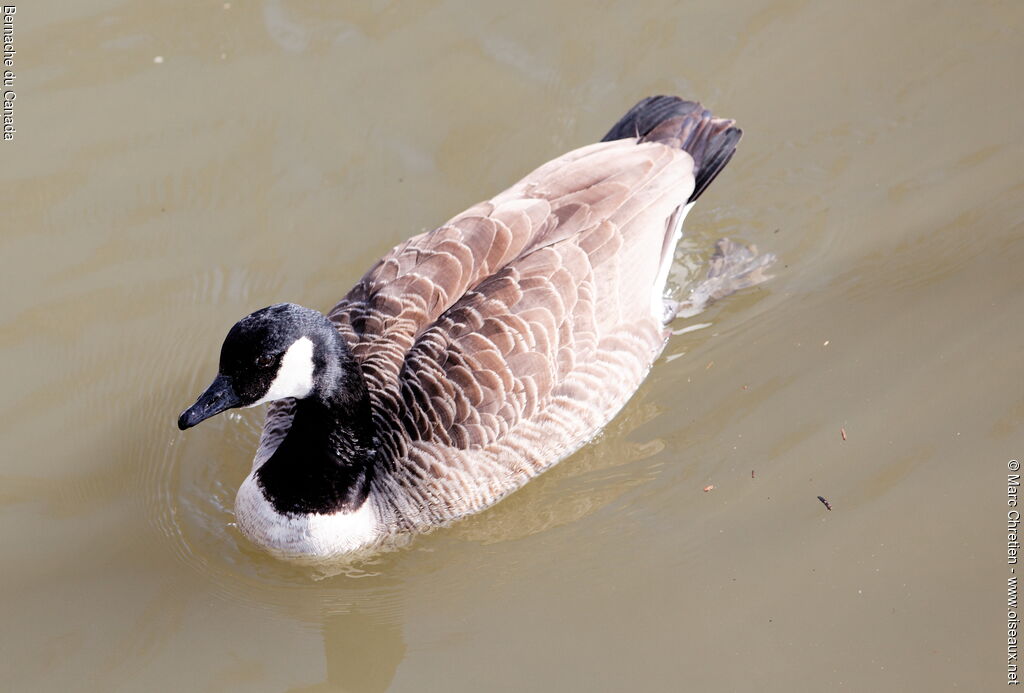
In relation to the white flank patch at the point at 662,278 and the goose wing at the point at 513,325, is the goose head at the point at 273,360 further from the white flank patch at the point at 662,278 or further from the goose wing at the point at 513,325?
the white flank patch at the point at 662,278

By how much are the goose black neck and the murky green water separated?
48cm

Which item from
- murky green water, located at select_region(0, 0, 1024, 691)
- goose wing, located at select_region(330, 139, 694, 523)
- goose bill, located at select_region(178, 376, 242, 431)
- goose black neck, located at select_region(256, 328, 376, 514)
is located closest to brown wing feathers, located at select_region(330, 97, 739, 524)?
goose wing, located at select_region(330, 139, 694, 523)

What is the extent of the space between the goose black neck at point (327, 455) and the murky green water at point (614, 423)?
1.58 feet

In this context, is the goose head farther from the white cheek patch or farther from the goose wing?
the goose wing

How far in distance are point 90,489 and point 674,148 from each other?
3.58m

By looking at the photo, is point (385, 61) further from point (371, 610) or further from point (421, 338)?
point (371, 610)

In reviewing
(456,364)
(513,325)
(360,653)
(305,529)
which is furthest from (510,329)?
(360,653)

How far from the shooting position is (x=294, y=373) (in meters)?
5.04

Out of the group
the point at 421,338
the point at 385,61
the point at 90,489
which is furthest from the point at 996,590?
the point at 385,61

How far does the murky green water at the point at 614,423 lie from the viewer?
17.7 ft

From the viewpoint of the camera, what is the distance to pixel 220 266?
699cm

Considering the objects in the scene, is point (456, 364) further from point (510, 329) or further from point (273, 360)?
point (273, 360)

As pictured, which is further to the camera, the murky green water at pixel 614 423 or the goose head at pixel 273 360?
the murky green water at pixel 614 423

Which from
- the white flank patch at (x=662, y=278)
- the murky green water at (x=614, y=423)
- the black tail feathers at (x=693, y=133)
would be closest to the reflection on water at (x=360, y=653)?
the murky green water at (x=614, y=423)
